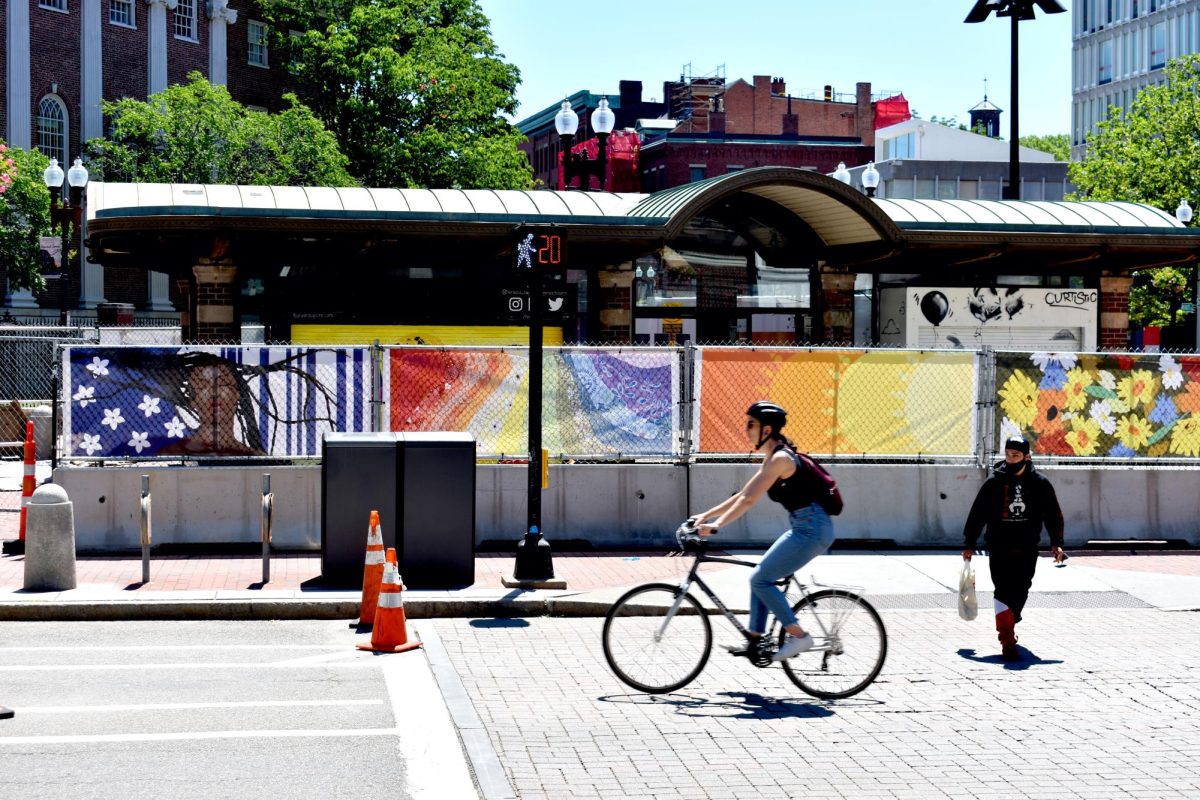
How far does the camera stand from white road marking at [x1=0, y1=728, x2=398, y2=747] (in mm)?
7996

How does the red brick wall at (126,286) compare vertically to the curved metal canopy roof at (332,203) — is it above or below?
above

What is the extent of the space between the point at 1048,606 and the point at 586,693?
5.72 metres

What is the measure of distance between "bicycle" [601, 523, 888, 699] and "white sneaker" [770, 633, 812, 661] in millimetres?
69

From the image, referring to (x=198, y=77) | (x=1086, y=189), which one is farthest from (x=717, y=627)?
(x=1086, y=189)

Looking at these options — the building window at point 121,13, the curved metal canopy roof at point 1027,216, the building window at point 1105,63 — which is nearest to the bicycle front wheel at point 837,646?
the curved metal canopy roof at point 1027,216

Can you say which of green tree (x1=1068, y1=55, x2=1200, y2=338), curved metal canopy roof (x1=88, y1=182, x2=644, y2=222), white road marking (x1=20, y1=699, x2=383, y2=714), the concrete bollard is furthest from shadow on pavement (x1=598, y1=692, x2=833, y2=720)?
green tree (x1=1068, y1=55, x2=1200, y2=338)

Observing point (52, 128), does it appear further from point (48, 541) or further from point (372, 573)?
point (372, 573)

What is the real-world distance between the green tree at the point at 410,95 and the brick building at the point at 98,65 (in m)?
5.60

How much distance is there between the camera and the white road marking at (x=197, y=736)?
26.2 feet

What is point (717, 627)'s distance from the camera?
12648 millimetres

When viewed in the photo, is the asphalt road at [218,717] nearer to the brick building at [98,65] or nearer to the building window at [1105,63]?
the brick building at [98,65]

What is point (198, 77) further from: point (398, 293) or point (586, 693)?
point (586, 693)

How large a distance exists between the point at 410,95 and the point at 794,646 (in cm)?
4631

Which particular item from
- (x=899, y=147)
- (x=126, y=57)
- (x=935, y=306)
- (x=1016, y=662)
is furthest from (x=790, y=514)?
(x=899, y=147)
